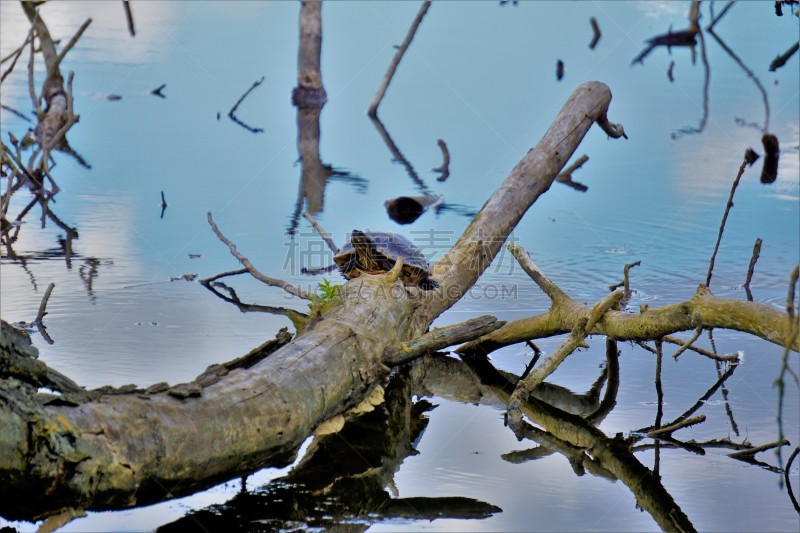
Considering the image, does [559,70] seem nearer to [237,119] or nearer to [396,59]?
[396,59]

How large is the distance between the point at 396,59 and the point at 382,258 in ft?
23.9

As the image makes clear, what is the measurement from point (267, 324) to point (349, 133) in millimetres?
7186

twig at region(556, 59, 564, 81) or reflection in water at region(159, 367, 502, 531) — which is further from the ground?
twig at region(556, 59, 564, 81)

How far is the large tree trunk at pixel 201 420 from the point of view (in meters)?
3.44

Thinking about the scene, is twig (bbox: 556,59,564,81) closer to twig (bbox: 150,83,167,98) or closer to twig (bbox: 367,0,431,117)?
twig (bbox: 367,0,431,117)

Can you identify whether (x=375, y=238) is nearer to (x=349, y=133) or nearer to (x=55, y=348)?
(x=55, y=348)

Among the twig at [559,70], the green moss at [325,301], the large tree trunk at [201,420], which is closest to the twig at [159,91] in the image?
the twig at [559,70]

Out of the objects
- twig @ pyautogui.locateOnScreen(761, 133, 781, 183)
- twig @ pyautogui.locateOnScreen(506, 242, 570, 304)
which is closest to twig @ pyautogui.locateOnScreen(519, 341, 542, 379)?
twig @ pyautogui.locateOnScreen(506, 242, 570, 304)

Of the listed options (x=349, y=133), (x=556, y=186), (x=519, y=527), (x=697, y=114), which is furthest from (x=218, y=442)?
(x=697, y=114)

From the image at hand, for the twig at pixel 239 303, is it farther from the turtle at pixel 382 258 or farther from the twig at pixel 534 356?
the twig at pixel 534 356

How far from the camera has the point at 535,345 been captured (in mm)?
6410

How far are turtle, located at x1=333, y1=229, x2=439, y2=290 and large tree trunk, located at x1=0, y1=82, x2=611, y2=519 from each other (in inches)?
6.7

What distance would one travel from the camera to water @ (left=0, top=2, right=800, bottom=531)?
4.86 meters

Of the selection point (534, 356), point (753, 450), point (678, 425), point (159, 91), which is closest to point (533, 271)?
point (534, 356)
